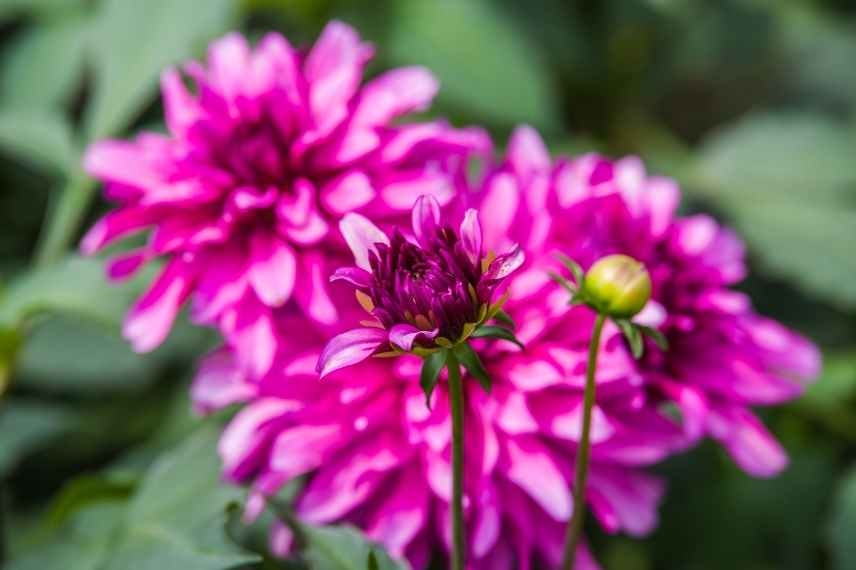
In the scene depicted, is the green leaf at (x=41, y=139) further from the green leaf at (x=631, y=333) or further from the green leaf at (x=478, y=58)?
the green leaf at (x=631, y=333)

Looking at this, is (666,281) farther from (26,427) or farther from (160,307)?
(26,427)

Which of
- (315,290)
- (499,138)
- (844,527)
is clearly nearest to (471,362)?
(315,290)

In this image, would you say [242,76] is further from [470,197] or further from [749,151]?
[749,151]

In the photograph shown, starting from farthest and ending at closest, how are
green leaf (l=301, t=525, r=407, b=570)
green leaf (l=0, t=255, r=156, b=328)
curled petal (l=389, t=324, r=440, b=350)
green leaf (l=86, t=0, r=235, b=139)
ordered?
green leaf (l=86, t=0, r=235, b=139)
green leaf (l=0, t=255, r=156, b=328)
green leaf (l=301, t=525, r=407, b=570)
curled petal (l=389, t=324, r=440, b=350)

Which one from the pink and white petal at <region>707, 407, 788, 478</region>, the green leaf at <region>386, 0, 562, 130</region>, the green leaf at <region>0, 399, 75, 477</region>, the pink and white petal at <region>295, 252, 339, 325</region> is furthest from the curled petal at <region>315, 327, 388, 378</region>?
the green leaf at <region>386, 0, 562, 130</region>

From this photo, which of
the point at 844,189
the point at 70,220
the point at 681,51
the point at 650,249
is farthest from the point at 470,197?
the point at 681,51

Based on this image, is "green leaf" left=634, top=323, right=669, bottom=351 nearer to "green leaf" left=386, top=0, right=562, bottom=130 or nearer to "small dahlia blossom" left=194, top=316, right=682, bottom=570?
"small dahlia blossom" left=194, top=316, right=682, bottom=570

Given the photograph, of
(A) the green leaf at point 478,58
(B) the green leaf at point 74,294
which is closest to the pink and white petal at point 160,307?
(B) the green leaf at point 74,294
